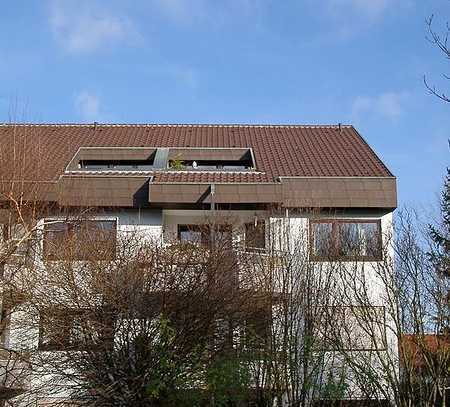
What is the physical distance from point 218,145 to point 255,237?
8772 millimetres

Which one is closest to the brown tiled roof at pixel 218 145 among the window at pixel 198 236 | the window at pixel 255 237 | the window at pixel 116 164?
the window at pixel 116 164

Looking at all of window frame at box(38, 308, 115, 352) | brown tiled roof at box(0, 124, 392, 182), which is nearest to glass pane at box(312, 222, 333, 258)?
brown tiled roof at box(0, 124, 392, 182)

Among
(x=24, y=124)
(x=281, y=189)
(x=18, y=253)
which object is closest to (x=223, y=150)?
(x=281, y=189)

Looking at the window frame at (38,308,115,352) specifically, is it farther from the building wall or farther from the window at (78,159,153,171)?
the window at (78,159,153,171)

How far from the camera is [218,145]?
27.0 meters

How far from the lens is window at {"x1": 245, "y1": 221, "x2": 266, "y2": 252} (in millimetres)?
18308

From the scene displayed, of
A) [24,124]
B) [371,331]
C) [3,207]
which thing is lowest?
[371,331]

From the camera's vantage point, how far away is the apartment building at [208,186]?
61.5ft

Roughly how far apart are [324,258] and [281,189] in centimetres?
359

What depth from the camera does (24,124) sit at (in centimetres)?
2142

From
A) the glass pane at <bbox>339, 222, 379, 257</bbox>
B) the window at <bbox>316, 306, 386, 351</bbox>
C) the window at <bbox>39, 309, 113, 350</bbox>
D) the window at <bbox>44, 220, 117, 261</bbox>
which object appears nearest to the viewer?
the window at <bbox>39, 309, 113, 350</bbox>

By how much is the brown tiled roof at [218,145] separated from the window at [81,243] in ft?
5.36

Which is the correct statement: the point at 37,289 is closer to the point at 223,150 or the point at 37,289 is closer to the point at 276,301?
the point at 276,301

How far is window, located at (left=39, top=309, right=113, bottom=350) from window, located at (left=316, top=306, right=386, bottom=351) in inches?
184
